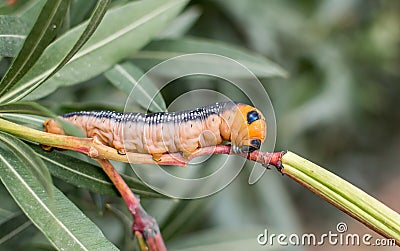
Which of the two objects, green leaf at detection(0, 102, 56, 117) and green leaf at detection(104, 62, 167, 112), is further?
green leaf at detection(104, 62, 167, 112)

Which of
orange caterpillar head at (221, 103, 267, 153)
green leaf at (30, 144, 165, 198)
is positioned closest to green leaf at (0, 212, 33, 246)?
green leaf at (30, 144, 165, 198)

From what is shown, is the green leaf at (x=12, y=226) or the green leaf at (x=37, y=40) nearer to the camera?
the green leaf at (x=37, y=40)

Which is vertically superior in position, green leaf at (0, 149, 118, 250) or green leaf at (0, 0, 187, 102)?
green leaf at (0, 0, 187, 102)

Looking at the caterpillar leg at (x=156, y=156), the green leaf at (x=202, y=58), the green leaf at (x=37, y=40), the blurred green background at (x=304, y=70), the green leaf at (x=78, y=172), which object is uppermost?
the blurred green background at (x=304, y=70)

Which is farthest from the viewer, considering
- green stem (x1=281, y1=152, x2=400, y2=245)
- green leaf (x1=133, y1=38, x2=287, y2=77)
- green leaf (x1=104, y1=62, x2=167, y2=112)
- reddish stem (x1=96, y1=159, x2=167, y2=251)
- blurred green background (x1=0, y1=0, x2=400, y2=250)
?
blurred green background (x1=0, y1=0, x2=400, y2=250)

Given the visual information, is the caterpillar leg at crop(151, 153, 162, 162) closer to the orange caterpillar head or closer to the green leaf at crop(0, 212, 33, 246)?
the orange caterpillar head

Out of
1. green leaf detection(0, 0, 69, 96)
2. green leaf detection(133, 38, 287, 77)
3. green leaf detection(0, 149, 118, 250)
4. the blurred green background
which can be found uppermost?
the blurred green background

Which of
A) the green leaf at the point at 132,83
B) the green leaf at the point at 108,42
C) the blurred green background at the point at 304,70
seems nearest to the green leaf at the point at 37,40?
the green leaf at the point at 108,42

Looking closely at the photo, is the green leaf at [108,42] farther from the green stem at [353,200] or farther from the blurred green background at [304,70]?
the blurred green background at [304,70]
